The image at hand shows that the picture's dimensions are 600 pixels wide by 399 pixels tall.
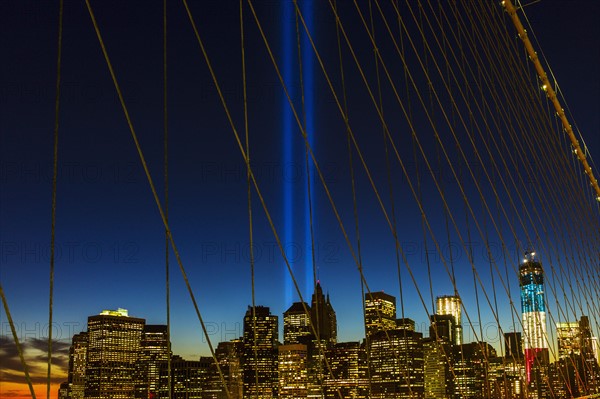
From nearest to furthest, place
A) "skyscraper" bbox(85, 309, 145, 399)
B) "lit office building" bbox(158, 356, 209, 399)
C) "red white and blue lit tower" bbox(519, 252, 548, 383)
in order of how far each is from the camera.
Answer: "red white and blue lit tower" bbox(519, 252, 548, 383)
"skyscraper" bbox(85, 309, 145, 399)
"lit office building" bbox(158, 356, 209, 399)

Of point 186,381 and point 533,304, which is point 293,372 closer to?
point 186,381

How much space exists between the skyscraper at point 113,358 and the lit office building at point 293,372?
465 inches

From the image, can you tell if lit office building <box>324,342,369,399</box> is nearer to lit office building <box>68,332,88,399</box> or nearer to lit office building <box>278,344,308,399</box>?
lit office building <box>278,344,308,399</box>

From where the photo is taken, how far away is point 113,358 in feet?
162

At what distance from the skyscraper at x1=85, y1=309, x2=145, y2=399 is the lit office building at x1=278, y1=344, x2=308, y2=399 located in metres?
11.8

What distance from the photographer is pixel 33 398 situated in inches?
63.0

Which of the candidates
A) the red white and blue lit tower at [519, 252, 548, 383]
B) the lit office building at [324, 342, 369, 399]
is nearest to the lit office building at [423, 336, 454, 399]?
the lit office building at [324, 342, 369, 399]

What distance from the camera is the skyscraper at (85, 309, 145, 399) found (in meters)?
42.7

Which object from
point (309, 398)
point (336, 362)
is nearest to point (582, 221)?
point (309, 398)

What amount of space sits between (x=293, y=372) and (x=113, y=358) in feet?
49.2

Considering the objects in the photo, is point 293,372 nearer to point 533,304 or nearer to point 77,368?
point 77,368

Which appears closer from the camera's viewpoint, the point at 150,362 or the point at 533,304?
the point at 533,304

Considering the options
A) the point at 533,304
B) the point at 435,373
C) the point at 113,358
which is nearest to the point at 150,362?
the point at 113,358

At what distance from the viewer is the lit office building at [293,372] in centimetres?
5366
